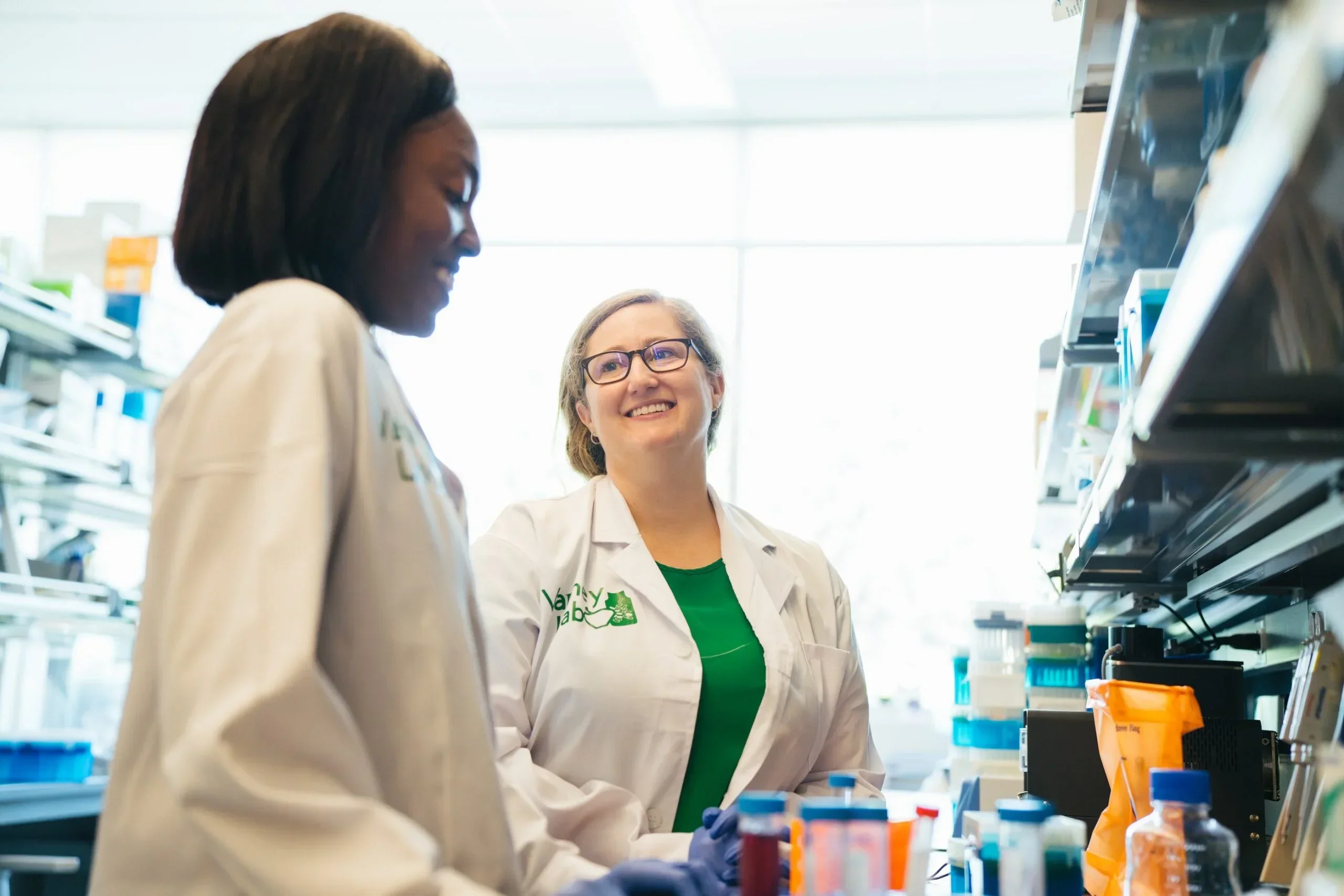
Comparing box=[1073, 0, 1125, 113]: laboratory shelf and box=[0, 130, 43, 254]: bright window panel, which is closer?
box=[1073, 0, 1125, 113]: laboratory shelf

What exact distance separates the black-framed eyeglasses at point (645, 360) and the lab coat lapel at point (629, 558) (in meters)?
0.20

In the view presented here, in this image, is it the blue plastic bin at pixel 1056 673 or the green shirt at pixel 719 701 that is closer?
the green shirt at pixel 719 701

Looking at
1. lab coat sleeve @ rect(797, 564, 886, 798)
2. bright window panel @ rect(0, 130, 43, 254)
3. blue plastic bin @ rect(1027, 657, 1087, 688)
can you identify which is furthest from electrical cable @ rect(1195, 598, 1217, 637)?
bright window panel @ rect(0, 130, 43, 254)

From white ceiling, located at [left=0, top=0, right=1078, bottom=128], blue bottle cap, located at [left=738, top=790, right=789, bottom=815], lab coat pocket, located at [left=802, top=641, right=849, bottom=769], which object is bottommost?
blue bottle cap, located at [left=738, top=790, right=789, bottom=815]

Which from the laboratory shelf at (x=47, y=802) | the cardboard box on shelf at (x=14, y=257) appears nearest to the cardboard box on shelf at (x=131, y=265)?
the cardboard box on shelf at (x=14, y=257)

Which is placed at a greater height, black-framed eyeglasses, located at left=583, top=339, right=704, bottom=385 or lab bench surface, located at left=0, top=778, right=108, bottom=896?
black-framed eyeglasses, located at left=583, top=339, right=704, bottom=385

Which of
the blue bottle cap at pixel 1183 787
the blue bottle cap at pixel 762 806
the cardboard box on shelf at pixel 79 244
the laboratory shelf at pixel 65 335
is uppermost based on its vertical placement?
the cardboard box on shelf at pixel 79 244

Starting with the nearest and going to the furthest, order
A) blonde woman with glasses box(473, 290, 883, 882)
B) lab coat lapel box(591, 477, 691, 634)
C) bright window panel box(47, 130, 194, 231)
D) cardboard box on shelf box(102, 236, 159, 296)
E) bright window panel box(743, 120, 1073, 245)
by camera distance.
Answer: blonde woman with glasses box(473, 290, 883, 882), lab coat lapel box(591, 477, 691, 634), cardboard box on shelf box(102, 236, 159, 296), bright window panel box(743, 120, 1073, 245), bright window panel box(47, 130, 194, 231)

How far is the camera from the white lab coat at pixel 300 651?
0.78 m

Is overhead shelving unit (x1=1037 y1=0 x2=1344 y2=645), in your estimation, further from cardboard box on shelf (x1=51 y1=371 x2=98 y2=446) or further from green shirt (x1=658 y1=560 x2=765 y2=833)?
cardboard box on shelf (x1=51 y1=371 x2=98 y2=446)

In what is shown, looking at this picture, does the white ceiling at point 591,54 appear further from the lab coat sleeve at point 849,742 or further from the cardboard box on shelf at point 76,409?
the lab coat sleeve at point 849,742

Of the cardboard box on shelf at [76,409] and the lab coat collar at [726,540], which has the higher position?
the cardboard box on shelf at [76,409]

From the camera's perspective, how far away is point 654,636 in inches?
75.2

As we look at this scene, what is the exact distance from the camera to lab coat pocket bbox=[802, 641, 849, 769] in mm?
1953
